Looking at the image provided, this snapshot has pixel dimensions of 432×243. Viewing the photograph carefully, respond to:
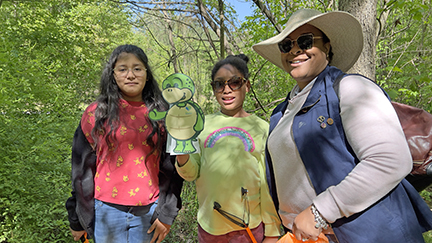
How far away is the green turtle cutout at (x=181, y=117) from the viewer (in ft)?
4.24

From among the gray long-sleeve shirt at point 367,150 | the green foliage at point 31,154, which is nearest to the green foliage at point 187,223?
the green foliage at point 31,154

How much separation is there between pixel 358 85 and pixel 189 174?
38.6 inches

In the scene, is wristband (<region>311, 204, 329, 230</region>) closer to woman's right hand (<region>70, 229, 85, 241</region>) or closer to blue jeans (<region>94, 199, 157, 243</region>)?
blue jeans (<region>94, 199, 157, 243</region>)

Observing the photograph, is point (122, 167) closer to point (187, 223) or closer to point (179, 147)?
point (179, 147)

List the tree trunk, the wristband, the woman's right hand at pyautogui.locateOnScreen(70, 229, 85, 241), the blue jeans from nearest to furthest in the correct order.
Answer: the wristband < the blue jeans < the woman's right hand at pyautogui.locateOnScreen(70, 229, 85, 241) < the tree trunk

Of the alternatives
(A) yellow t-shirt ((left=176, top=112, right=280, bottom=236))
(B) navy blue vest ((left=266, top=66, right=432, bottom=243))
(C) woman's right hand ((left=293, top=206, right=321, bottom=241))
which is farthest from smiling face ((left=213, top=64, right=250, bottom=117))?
(C) woman's right hand ((left=293, top=206, right=321, bottom=241))

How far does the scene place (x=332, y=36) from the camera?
136cm

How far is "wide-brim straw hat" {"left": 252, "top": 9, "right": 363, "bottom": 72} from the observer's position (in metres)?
1.29

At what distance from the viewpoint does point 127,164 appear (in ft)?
5.31

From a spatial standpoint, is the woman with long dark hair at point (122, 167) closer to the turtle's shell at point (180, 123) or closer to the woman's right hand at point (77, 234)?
the woman's right hand at point (77, 234)

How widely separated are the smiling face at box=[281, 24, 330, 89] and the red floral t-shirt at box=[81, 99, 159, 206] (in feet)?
3.14

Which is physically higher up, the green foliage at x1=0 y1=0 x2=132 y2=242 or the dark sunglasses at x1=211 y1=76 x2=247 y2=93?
the dark sunglasses at x1=211 y1=76 x2=247 y2=93

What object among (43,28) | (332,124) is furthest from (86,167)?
(43,28)

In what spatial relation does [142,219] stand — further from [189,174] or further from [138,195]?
[189,174]
